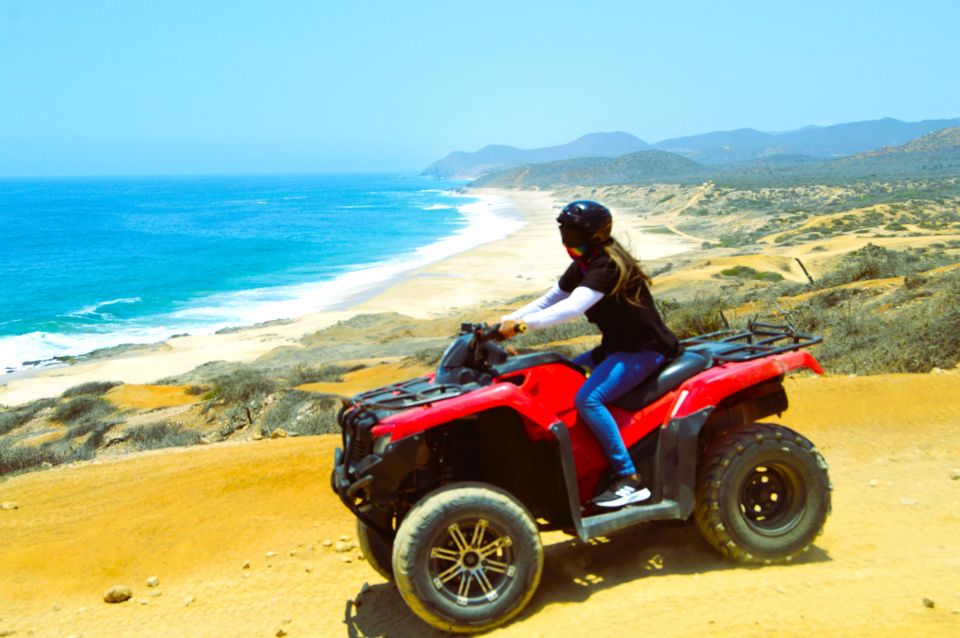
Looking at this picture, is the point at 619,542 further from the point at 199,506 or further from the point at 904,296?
the point at 904,296

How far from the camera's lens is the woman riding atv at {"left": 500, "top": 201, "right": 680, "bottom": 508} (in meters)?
4.14

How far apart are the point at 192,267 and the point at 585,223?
53.1 m

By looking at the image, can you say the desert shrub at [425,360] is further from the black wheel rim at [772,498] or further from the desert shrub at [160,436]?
the black wheel rim at [772,498]

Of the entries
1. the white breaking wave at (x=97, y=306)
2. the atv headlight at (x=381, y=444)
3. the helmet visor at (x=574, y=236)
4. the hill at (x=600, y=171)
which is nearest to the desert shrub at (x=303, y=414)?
the atv headlight at (x=381, y=444)

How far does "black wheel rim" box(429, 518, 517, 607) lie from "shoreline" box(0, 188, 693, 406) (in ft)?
69.4

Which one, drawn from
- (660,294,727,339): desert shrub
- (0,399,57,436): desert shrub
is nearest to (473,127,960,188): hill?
(660,294,727,339): desert shrub

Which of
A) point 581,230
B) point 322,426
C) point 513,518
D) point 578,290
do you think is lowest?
point 322,426

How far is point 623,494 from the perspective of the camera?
424 cm

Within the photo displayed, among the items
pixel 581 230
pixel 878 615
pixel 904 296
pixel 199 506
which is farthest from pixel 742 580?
pixel 904 296

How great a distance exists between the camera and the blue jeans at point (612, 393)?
418 cm

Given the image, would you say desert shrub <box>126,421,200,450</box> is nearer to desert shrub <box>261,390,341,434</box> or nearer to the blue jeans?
desert shrub <box>261,390,341,434</box>

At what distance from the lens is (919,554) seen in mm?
4418

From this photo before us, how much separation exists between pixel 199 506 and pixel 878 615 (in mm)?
4932

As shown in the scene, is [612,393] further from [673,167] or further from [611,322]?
[673,167]
